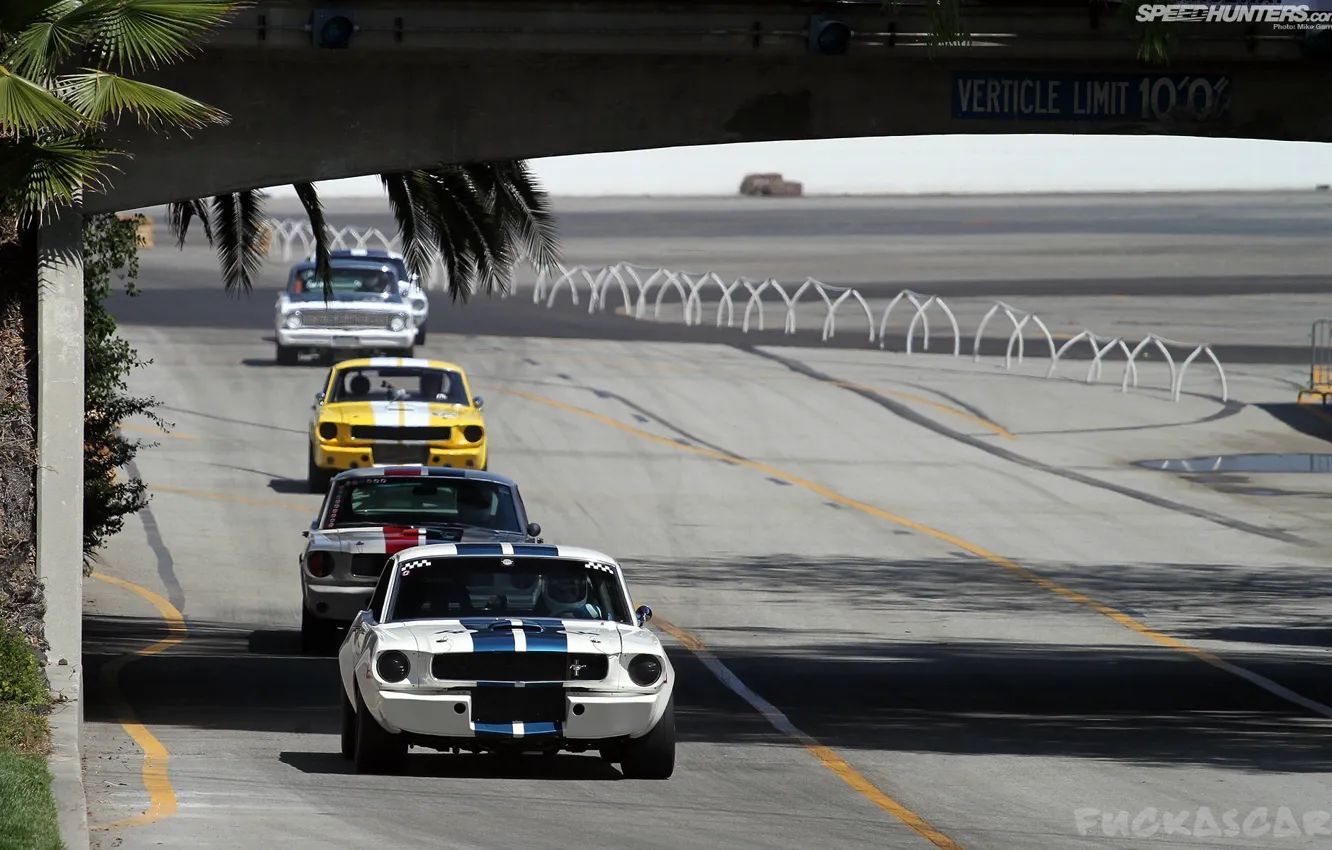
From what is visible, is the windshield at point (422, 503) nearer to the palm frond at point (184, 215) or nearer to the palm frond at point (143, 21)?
the palm frond at point (184, 215)

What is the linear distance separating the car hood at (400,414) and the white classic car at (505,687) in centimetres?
1516

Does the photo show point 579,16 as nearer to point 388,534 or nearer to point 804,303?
point 388,534

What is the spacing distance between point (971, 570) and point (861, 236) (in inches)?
2160

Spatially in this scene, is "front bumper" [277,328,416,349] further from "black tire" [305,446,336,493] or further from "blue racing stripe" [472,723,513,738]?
"blue racing stripe" [472,723,513,738]

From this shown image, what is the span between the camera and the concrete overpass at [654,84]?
1366 centimetres

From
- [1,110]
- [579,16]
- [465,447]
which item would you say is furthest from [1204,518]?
[1,110]

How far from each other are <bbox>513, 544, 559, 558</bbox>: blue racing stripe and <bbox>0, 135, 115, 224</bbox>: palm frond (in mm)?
3635

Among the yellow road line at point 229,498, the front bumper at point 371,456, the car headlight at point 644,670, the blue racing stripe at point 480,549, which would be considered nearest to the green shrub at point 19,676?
the blue racing stripe at point 480,549

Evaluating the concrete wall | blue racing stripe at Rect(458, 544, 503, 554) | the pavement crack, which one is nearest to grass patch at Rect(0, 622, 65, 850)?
blue racing stripe at Rect(458, 544, 503, 554)

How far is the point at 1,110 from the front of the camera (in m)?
11.6

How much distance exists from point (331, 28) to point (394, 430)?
534 inches

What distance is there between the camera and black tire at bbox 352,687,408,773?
36.3 ft

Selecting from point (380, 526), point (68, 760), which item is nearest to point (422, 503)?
point (380, 526)

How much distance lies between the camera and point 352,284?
126 ft
